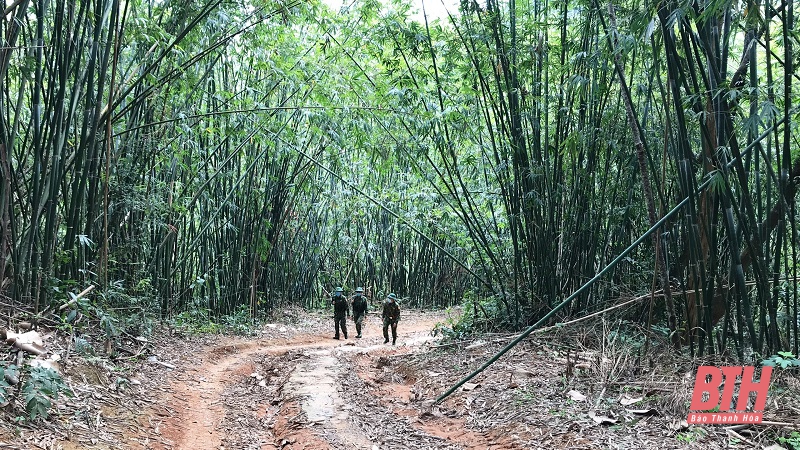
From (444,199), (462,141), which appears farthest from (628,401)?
(462,141)

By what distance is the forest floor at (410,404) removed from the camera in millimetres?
2787

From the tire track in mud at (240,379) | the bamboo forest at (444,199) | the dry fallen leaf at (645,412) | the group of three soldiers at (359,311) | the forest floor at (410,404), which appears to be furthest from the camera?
the group of three soldiers at (359,311)

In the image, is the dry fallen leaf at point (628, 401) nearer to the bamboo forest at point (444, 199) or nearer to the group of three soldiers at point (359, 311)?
the bamboo forest at point (444, 199)

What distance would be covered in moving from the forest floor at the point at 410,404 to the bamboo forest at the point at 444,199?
3 centimetres

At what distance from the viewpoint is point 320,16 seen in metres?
6.34

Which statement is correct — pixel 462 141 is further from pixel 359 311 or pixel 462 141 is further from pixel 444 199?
pixel 359 311

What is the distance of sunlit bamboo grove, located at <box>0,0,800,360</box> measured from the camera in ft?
10.6

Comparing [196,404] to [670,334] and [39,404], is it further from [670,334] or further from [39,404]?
[670,334]

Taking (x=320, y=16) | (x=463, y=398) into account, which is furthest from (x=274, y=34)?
(x=463, y=398)

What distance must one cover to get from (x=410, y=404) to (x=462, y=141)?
8.91 ft

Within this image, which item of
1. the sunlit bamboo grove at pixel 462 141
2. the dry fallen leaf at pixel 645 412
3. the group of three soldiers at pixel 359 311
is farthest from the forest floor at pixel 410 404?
the group of three soldiers at pixel 359 311

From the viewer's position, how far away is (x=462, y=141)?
581 centimetres

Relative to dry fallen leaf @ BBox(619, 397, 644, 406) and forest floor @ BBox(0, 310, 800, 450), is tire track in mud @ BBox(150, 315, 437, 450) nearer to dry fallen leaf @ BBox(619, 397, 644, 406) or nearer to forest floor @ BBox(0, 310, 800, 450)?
forest floor @ BBox(0, 310, 800, 450)

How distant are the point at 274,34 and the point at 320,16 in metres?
0.53
